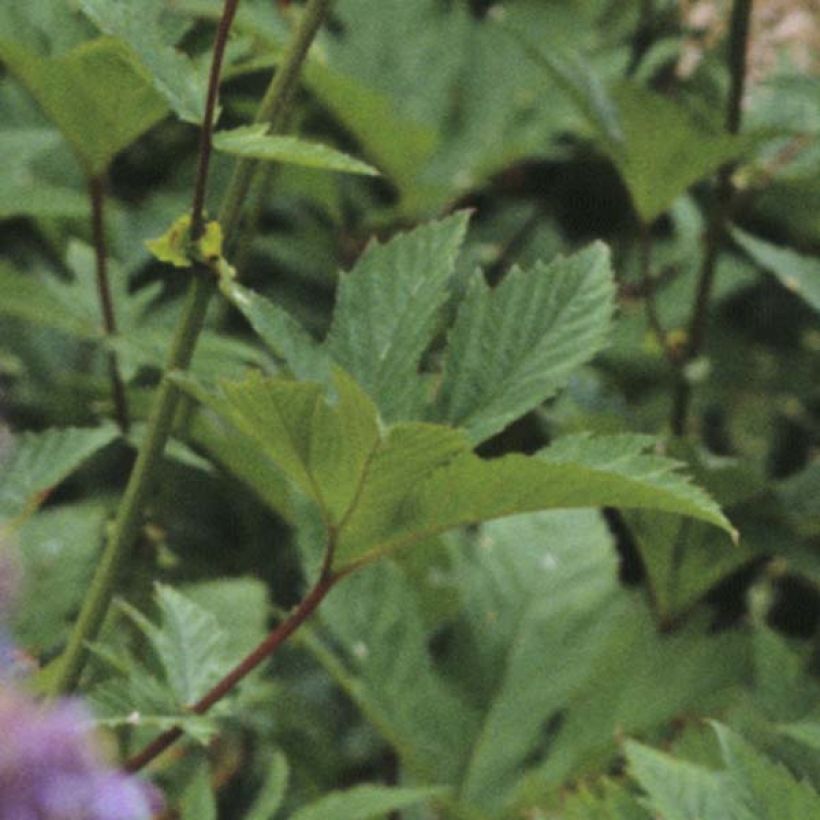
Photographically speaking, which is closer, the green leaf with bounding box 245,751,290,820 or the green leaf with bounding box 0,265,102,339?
the green leaf with bounding box 245,751,290,820

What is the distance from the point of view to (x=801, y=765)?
4.14 ft

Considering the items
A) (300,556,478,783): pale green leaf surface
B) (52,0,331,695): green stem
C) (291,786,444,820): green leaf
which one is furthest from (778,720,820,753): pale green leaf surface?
(52,0,331,695): green stem

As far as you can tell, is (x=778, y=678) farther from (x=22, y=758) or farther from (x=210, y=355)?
(x=22, y=758)

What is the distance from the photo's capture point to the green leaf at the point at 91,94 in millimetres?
1068

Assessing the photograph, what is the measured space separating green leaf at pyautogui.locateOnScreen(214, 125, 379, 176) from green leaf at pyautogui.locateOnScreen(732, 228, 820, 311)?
70 cm

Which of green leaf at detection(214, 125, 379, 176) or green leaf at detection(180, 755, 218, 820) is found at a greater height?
green leaf at detection(214, 125, 379, 176)

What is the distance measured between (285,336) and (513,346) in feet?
0.42

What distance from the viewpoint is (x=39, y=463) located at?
104 cm

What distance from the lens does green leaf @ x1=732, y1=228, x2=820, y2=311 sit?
1472 mm

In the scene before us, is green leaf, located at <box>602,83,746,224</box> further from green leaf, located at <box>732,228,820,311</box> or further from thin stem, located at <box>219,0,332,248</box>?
thin stem, located at <box>219,0,332,248</box>

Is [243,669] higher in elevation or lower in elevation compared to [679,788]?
higher

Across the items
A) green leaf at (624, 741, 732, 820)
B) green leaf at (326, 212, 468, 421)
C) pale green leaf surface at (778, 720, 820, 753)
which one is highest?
green leaf at (326, 212, 468, 421)

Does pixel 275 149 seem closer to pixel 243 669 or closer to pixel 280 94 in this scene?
pixel 280 94

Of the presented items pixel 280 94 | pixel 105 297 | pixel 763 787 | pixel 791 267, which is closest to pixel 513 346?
pixel 280 94
